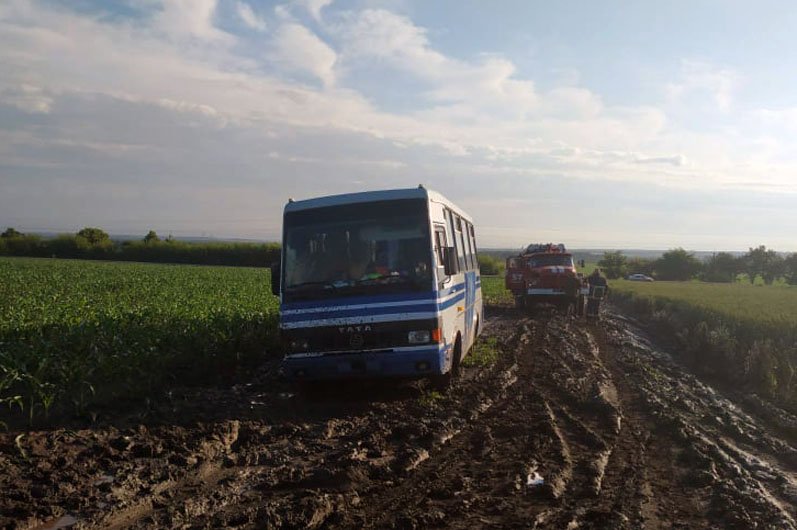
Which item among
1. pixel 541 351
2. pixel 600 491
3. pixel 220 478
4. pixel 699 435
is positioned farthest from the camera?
pixel 541 351

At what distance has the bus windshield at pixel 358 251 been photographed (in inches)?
360

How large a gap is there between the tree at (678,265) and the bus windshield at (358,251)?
4302 inches

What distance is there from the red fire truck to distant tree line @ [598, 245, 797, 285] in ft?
270

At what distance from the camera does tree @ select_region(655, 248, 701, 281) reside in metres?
110

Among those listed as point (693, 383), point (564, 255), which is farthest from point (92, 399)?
point (564, 255)

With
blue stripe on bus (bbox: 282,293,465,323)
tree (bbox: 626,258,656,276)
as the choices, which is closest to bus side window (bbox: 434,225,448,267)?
blue stripe on bus (bbox: 282,293,465,323)

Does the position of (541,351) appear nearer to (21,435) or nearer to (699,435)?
(699,435)

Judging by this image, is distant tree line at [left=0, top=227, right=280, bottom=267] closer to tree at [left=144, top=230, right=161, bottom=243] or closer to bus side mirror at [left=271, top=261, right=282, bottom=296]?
tree at [left=144, top=230, right=161, bottom=243]

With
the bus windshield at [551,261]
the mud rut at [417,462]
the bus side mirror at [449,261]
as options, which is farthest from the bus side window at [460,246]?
the bus windshield at [551,261]

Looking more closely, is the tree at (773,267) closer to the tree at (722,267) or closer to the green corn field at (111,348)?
the tree at (722,267)

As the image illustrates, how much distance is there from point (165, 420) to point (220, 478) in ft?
7.93

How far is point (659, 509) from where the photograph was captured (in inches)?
203

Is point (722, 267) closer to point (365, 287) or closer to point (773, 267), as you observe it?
point (773, 267)

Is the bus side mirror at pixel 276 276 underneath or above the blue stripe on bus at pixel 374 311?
above
